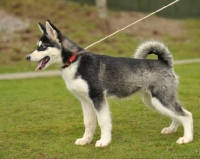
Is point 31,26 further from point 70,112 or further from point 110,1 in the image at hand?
point 70,112

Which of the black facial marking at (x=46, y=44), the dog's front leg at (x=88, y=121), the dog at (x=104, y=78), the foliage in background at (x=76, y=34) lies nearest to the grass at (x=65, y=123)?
the dog's front leg at (x=88, y=121)

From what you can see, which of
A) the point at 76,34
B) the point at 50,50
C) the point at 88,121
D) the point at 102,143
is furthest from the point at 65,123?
the point at 76,34

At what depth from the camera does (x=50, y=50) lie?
21.0 ft

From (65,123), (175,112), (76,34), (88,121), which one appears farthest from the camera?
(76,34)

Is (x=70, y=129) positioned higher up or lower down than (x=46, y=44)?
lower down

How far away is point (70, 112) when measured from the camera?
9.23 metres

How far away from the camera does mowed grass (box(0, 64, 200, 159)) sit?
20.4 ft

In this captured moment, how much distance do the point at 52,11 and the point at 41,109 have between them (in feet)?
51.5

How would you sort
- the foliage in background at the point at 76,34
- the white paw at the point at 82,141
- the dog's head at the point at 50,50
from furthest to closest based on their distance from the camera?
the foliage in background at the point at 76,34, the white paw at the point at 82,141, the dog's head at the point at 50,50

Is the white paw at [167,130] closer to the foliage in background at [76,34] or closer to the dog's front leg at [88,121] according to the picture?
the dog's front leg at [88,121]

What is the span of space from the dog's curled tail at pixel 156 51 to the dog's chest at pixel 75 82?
135 centimetres

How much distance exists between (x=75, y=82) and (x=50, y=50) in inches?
23.8

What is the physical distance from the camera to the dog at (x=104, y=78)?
21.1 ft

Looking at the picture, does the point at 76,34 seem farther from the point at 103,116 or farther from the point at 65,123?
the point at 103,116
